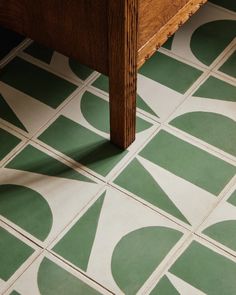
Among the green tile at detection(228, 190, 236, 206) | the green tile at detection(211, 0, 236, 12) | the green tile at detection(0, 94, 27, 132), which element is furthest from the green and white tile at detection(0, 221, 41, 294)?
the green tile at detection(211, 0, 236, 12)

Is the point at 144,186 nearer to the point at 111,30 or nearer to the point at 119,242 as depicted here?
the point at 119,242

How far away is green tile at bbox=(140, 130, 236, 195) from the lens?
4.59 ft

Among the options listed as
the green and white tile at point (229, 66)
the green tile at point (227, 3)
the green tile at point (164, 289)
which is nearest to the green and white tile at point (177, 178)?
the green tile at point (164, 289)

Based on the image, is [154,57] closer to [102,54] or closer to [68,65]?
[68,65]

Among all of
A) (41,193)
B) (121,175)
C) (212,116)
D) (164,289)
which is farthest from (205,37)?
(164,289)

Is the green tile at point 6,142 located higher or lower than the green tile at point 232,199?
lower

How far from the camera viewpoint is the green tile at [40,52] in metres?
1.65

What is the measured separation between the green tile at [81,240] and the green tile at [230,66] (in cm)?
50

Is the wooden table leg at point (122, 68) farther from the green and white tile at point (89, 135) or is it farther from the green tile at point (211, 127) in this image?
the green tile at point (211, 127)

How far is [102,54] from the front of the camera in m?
1.27

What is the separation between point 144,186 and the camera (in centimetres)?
139

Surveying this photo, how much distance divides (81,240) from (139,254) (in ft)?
0.39

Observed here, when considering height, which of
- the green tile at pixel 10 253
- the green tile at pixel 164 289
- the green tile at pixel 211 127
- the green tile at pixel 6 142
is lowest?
the green tile at pixel 10 253

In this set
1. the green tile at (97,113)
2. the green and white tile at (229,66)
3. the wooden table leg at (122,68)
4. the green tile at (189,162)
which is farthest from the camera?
the green and white tile at (229,66)
